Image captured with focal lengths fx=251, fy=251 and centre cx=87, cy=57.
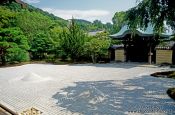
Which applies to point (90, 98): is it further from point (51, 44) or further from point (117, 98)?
point (51, 44)

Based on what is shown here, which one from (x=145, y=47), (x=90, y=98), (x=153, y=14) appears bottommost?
(x=90, y=98)

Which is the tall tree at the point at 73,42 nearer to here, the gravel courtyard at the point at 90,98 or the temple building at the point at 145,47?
the temple building at the point at 145,47

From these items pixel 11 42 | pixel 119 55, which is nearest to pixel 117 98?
pixel 119 55

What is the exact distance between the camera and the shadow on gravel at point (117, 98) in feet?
28.6

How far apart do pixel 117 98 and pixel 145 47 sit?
650 inches

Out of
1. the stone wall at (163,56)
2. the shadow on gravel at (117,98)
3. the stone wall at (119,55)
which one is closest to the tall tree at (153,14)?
the shadow on gravel at (117,98)

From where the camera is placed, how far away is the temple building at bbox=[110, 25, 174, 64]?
77.4 ft

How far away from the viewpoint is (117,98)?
10211 mm

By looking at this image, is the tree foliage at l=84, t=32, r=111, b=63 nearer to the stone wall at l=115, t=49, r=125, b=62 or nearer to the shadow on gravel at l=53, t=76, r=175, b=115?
the stone wall at l=115, t=49, r=125, b=62

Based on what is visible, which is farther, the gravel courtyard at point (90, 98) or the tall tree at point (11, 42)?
the tall tree at point (11, 42)

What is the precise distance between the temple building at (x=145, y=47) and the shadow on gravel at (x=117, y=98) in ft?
33.9

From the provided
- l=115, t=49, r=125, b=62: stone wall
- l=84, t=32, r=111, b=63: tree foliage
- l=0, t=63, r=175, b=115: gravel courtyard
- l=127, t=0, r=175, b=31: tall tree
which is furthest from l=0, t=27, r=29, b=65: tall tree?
l=127, t=0, r=175, b=31: tall tree

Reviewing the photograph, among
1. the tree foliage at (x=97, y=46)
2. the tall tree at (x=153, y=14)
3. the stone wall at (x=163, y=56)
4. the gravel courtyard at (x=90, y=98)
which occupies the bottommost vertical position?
Result: the gravel courtyard at (x=90, y=98)

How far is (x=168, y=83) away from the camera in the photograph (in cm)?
1308
